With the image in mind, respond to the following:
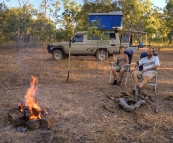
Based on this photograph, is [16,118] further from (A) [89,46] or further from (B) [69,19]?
(B) [69,19]

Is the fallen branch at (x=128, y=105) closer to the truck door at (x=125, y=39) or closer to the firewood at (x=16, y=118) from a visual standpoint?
the firewood at (x=16, y=118)

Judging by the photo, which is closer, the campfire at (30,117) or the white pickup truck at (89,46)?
the campfire at (30,117)

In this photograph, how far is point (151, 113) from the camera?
12.4 ft

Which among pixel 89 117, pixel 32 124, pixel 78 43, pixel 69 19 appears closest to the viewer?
pixel 32 124

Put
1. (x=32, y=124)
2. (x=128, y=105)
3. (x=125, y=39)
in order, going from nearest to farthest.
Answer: (x=32, y=124)
(x=128, y=105)
(x=125, y=39)

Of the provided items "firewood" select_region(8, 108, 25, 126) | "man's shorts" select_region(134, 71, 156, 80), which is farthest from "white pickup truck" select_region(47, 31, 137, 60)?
"firewood" select_region(8, 108, 25, 126)

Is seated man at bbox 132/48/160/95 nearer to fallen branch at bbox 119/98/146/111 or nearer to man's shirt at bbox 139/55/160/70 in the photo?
man's shirt at bbox 139/55/160/70

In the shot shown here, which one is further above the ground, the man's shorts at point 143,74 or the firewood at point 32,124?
the man's shorts at point 143,74

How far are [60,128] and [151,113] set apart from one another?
5.42ft

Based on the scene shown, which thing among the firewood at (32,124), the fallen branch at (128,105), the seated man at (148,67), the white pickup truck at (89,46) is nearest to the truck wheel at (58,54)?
the white pickup truck at (89,46)

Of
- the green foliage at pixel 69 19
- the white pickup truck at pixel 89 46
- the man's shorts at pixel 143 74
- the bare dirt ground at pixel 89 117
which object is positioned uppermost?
the green foliage at pixel 69 19

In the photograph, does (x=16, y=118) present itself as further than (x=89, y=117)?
No

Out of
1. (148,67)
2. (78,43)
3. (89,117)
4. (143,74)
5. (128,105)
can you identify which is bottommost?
(89,117)

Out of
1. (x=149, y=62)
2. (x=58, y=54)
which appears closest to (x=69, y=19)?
(x=58, y=54)
